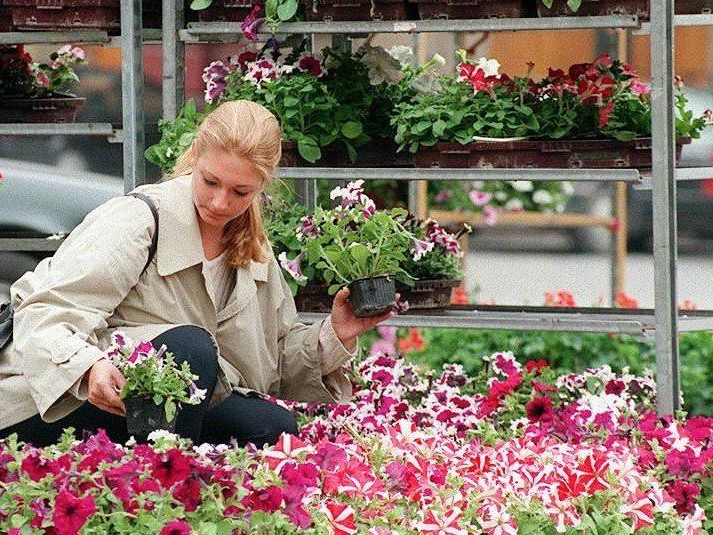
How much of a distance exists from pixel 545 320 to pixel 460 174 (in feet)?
1.59

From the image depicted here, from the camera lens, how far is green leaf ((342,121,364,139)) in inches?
160

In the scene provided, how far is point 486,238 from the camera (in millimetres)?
12078

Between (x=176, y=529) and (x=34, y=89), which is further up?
(x=34, y=89)

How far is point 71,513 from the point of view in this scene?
233cm

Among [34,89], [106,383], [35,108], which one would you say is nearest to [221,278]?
[106,383]

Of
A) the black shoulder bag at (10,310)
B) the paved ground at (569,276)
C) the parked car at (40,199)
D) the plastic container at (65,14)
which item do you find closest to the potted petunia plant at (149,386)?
the black shoulder bag at (10,310)

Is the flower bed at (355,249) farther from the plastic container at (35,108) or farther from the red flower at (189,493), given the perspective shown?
the red flower at (189,493)

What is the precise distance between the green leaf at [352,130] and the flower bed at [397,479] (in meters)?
0.85

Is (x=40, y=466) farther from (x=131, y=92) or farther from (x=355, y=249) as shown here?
(x=131, y=92)

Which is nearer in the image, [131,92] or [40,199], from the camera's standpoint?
[131,92]

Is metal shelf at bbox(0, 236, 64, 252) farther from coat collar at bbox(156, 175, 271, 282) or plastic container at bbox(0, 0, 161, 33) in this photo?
coat collar at bbox(156, 175, 271, 282)

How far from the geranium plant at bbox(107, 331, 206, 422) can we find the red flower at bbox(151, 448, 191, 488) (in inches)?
9.9

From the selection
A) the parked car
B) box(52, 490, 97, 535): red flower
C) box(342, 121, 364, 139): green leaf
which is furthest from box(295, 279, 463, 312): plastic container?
the parked car

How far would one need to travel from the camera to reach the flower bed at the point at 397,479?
2.42m
